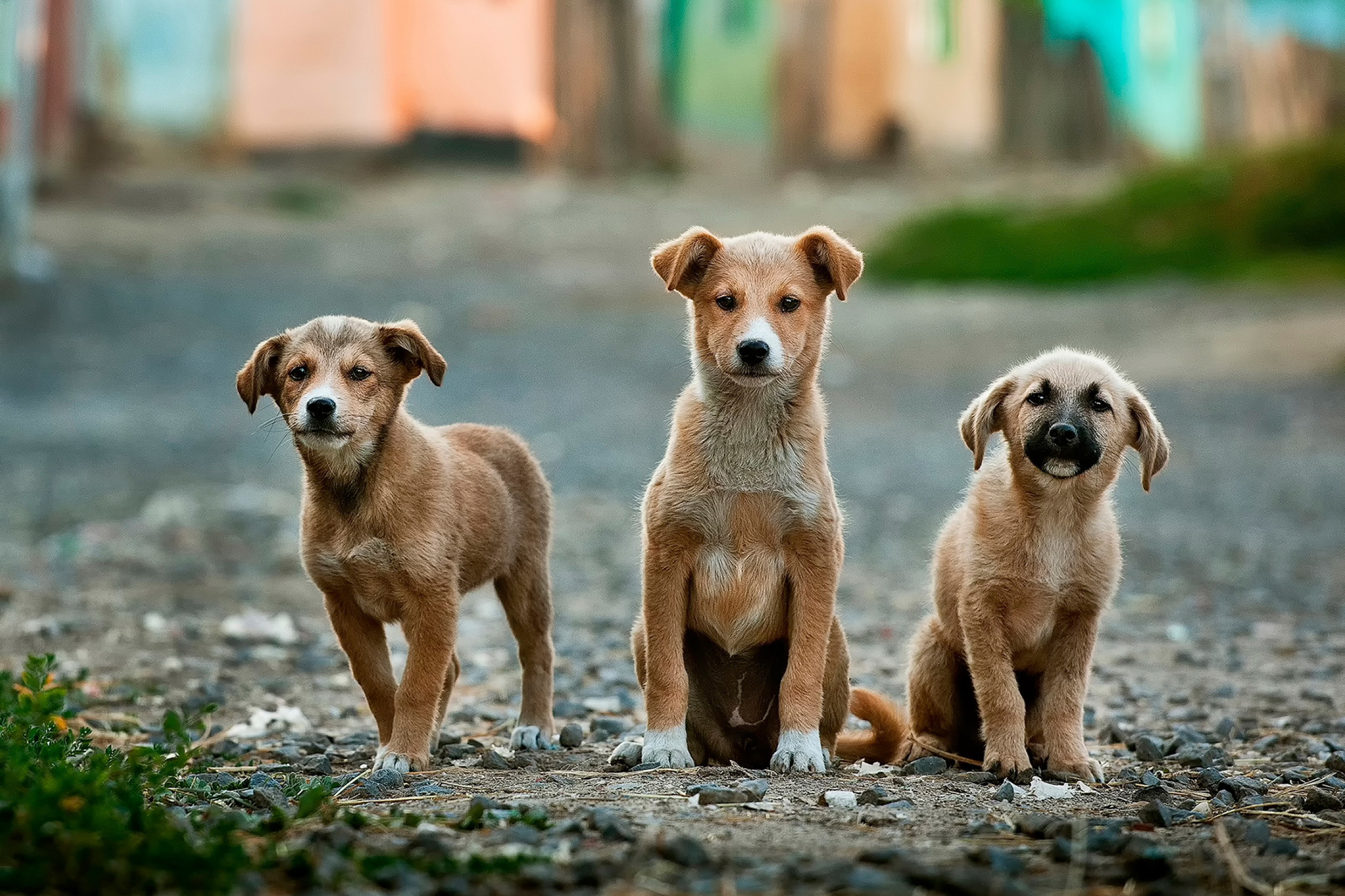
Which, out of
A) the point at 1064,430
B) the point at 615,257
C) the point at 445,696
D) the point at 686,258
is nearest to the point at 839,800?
the point at 1064,430

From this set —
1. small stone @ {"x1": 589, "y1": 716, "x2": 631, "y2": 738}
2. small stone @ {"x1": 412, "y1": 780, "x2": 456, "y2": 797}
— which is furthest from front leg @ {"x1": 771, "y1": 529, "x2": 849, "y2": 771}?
small stone @ {"x1": 589, "y1": 716, "x2": 631, "y2": 738}

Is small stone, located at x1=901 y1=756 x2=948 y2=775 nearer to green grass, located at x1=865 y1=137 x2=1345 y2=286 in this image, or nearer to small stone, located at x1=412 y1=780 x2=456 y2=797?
small stone, located at x1=412 y1=780 x2=456 y2=797

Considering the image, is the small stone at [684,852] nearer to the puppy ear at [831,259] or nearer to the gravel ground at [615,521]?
the gravel ground at [615,521]

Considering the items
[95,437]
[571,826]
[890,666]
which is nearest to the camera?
[571,826]

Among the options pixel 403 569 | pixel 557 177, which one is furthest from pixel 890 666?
pixel 557 177

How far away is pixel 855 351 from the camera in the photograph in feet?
61.1

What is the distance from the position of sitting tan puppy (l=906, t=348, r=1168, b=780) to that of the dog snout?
6.69ft

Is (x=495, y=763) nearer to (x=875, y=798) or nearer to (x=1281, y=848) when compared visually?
(x=875, y=798)

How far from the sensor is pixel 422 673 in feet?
16.6

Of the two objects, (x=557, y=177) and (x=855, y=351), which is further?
(x=557, y=177)

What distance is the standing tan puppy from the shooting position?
5.15m

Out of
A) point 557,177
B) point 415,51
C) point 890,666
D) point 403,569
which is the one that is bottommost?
point 890,666

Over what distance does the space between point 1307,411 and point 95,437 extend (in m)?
10.7

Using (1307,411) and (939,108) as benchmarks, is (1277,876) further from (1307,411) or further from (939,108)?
(939,108)
